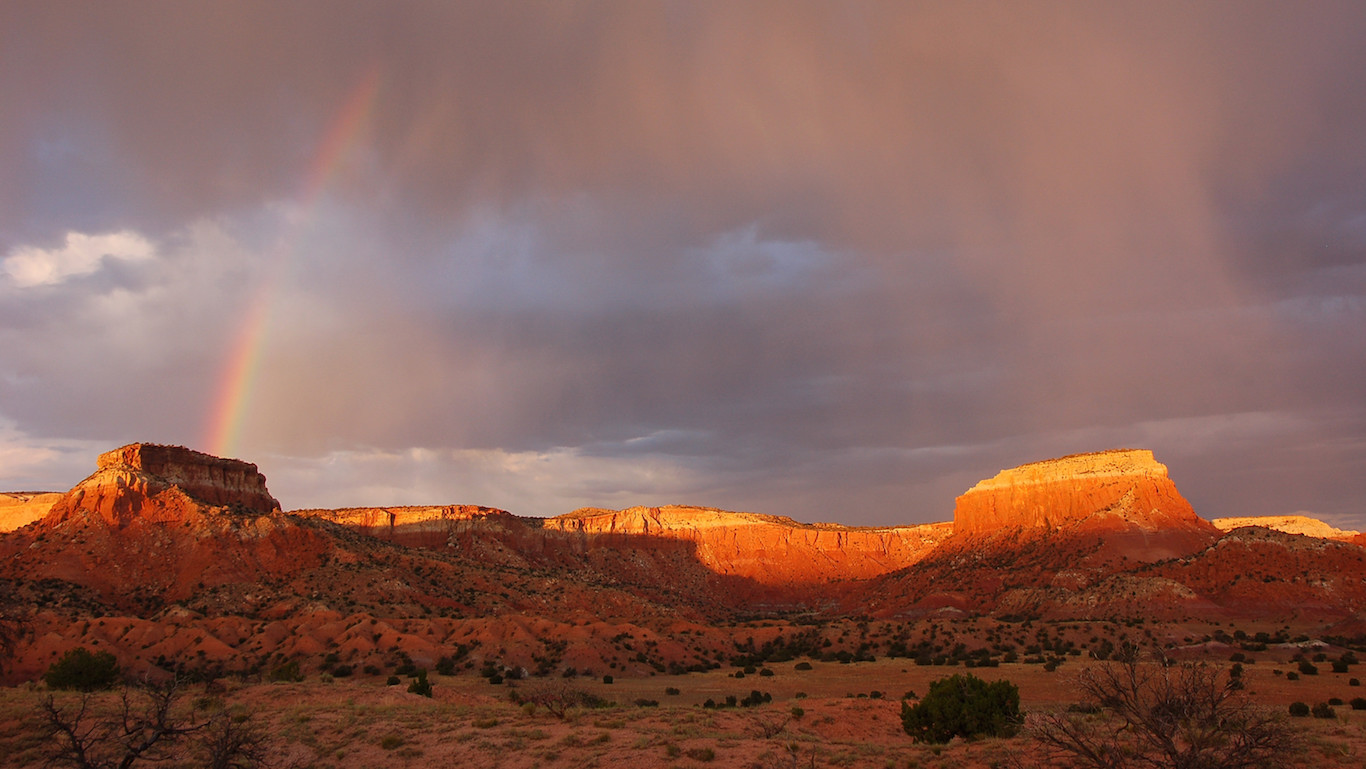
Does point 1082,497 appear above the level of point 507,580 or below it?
above

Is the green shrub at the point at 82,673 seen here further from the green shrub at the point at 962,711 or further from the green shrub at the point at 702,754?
the green shrub at the point at 962,711

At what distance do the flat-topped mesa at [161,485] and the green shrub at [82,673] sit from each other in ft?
146

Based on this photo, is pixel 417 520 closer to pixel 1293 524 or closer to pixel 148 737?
pixel 148 737

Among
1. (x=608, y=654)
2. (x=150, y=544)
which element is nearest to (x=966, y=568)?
(x=608, y=654)

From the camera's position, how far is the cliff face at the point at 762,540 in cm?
14838

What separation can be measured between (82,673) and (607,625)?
37.0 metres

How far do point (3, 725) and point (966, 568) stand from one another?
113672mm

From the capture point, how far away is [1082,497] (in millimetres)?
117812

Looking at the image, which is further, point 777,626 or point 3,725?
point 777,626

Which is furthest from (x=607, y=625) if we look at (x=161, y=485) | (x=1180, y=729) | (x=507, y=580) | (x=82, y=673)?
(x=161, y=485)

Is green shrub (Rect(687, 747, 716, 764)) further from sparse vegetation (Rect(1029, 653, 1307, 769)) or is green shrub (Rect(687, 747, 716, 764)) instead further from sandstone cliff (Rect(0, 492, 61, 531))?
sandstone cliff (Rect(0, 492, 61, 531))

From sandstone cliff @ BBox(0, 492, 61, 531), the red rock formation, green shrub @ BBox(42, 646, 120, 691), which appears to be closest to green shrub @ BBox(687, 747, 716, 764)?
green shrub @ BBox(42, 646, 120, 691)

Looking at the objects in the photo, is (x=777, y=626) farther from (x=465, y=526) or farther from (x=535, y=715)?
(x=465, y=526)

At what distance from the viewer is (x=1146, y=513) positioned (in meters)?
106
